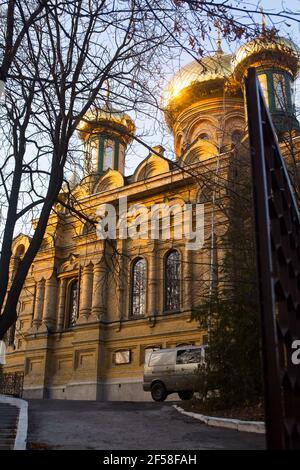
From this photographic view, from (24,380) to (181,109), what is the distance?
634 inches

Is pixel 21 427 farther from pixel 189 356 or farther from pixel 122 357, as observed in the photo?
pixel 122 357

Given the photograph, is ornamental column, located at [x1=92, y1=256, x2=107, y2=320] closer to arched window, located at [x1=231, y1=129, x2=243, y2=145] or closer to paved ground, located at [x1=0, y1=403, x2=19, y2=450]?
arched window, located at [x1=231, y1=129, x2=243, y2=145]

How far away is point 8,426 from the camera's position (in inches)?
408

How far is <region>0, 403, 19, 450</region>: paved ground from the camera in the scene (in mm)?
→ 8536

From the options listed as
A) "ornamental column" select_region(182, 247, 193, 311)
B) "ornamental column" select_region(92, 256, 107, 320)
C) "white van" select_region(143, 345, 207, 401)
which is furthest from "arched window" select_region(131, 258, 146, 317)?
"white van" select_region(143, 345, 207, 401)

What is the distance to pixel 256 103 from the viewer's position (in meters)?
3.11

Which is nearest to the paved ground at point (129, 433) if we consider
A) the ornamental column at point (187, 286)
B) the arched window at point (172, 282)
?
the ornamental column at point (187, 286)

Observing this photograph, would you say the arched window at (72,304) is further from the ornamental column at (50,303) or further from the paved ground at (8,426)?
the paved ground at (8,426)

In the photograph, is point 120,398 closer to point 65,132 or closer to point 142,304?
point 142,304

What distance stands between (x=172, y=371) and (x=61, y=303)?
10.7 m

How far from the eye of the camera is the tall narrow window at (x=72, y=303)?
27453 millimetres

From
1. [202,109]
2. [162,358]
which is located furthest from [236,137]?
[162,358]

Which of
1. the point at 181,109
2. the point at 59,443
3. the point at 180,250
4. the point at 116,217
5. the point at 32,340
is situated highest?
the point at 181,109
